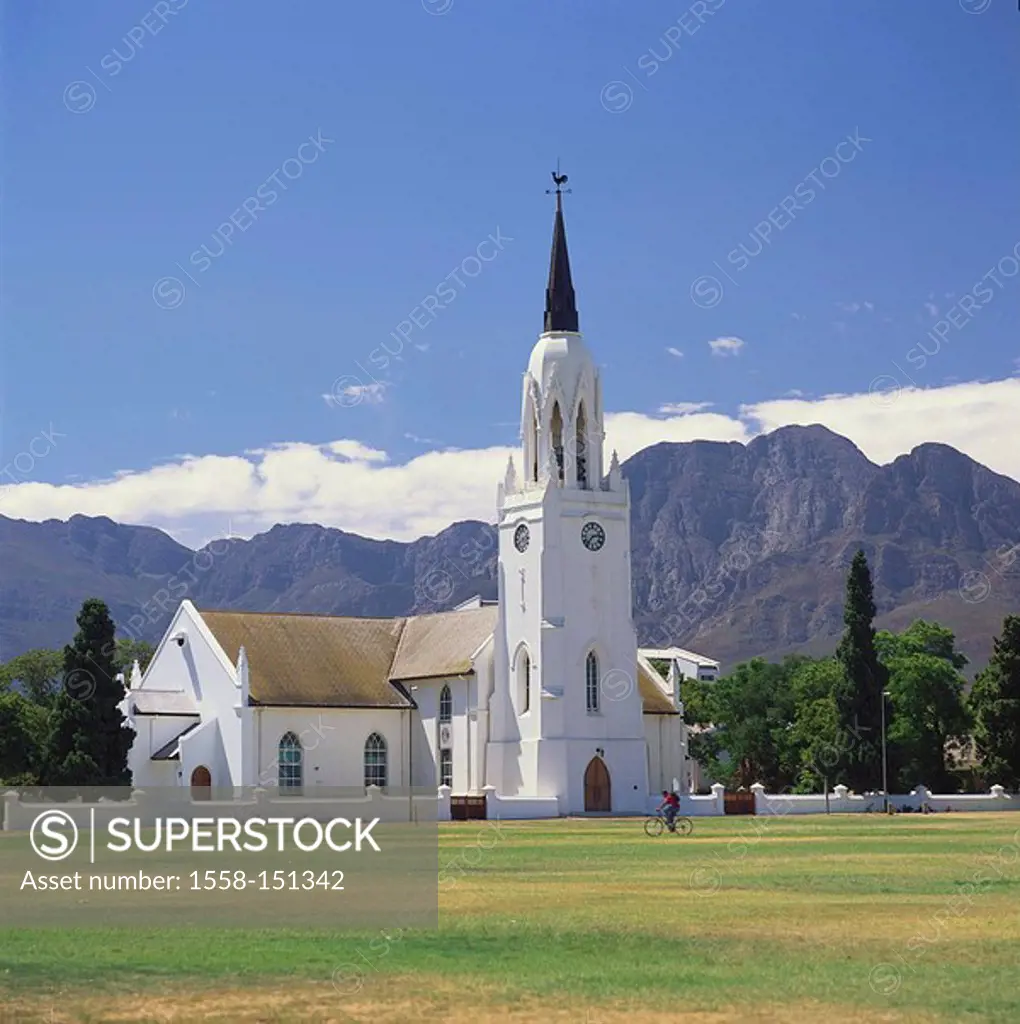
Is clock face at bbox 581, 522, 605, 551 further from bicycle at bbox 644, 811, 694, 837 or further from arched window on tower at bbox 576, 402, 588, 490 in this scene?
bicycle at bbox 644, 811, 694, 837

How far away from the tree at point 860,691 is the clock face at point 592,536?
10.5 m

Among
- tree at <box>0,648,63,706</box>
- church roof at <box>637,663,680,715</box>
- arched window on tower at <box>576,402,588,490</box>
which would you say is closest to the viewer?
arched window on tower at <box>576,402,588,490</box>

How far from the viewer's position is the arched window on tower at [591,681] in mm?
77438

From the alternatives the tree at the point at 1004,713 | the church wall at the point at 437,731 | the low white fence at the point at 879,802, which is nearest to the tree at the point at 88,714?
the church wall at the point at 437,731

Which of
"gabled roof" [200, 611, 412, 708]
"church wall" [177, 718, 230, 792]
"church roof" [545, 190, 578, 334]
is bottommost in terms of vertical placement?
"church wall" [177, 718, 230, 792]

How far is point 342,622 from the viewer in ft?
281

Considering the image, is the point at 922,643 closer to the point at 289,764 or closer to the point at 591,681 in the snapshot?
the point at 591,681

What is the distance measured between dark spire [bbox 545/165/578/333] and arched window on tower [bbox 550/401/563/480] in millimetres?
3804

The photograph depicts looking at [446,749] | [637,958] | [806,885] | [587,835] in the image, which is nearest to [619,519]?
[446,749]

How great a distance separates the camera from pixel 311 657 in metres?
81.4

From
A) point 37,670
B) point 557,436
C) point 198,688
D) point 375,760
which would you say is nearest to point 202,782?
point 198,688

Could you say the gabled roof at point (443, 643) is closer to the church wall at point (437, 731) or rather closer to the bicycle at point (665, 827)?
the church wall at point (437, 731)

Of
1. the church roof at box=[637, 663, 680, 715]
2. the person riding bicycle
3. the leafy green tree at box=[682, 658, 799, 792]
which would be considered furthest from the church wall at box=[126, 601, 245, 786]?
the leafy green tree at box=[682, 658, 799, 792]

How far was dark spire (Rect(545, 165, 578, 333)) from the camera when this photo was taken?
80.2 metres
